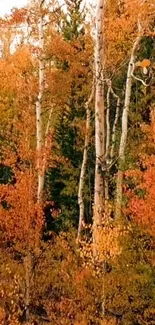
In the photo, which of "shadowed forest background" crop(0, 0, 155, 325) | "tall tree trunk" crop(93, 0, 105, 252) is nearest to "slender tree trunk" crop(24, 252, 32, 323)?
"shadowed forest background" crop(0, 0, 155, 325)

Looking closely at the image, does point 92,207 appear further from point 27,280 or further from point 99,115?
point 99,115

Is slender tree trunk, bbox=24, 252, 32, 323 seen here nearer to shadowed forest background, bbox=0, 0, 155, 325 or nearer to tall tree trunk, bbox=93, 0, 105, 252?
shadowed forest background, bbox=0, 0, 155, 325

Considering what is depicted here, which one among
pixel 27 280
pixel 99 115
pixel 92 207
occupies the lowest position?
pixel 27 280

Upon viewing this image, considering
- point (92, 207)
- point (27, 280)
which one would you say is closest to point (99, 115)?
point (92, 207)

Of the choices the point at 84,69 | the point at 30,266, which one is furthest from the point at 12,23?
the point at 30,266

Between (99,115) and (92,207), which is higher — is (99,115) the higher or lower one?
the higher one

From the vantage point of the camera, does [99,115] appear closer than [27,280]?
Yes

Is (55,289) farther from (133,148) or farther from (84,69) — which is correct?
(84,69)

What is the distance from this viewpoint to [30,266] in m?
15.6

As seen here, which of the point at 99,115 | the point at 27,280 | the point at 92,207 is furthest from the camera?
the point at 27,280

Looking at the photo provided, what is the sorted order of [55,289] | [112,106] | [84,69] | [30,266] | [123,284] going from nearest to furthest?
[123,284] < [30,266] < [55,289] < [84,69] < [112,106]

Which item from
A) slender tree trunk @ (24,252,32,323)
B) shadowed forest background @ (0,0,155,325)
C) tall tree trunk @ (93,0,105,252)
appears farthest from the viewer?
slender tree trunk @ (24,252,32,323)

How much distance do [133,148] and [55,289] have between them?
5.44 meters

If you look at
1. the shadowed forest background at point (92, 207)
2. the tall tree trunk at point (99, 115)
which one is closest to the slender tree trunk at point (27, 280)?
the shadowed forest background at point (92, 207)
